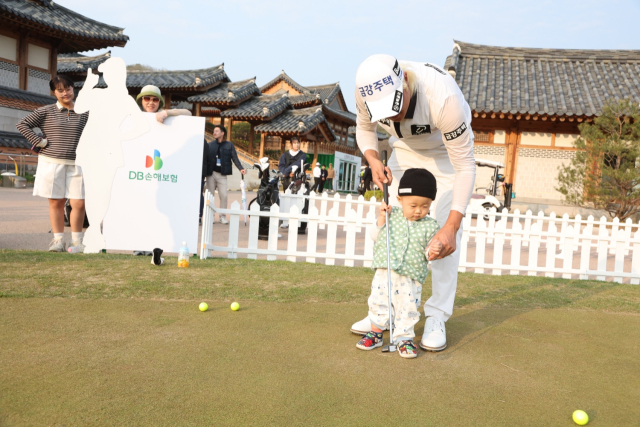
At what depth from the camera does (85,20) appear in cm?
2170

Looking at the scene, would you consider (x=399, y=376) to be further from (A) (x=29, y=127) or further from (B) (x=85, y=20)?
(B) (x=85, y=20)

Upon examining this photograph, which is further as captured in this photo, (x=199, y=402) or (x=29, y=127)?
(x=29, y=127)

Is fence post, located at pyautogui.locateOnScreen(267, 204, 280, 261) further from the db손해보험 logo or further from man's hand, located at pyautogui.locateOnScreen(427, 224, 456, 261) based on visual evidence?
man's hand, located at pyautogui.locateOnScreen(427, 224, 456, 261)

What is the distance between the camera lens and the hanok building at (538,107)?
1577 cm

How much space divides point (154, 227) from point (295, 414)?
155 inches

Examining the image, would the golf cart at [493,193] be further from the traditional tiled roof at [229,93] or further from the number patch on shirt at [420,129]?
the traditional tiled roof at [229,93]

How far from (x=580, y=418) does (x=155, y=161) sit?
185 inches

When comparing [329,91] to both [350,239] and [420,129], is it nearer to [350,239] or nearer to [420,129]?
[350,239]

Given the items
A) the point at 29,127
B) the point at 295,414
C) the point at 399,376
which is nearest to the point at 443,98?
the point at 399,376

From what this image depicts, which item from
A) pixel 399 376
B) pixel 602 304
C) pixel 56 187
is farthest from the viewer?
pixel 56 187

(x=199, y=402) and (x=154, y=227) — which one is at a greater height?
(x=154, y=227)

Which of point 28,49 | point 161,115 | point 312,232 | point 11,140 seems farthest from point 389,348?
point 28,49

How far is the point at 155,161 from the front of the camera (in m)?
5.54

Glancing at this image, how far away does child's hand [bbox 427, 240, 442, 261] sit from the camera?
282 centimetres
